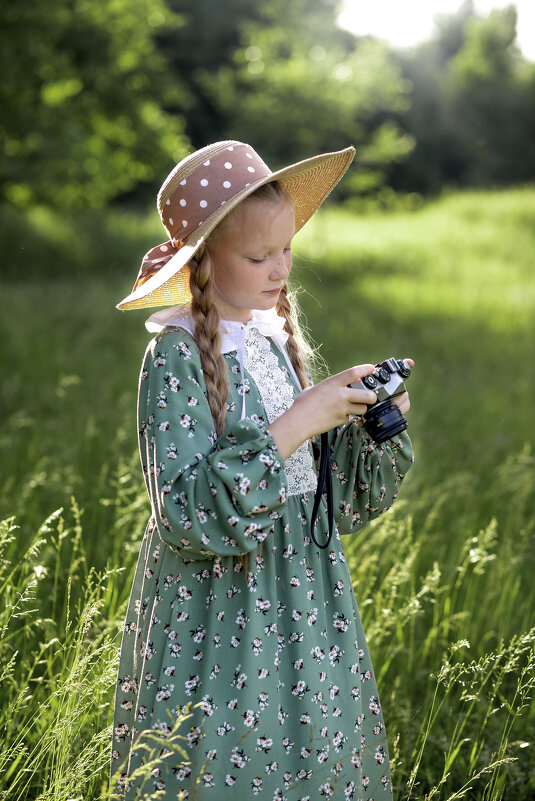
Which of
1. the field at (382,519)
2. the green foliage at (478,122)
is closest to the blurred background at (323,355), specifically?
the field at (382,519)

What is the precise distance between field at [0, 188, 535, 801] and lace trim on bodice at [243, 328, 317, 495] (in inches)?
9.5

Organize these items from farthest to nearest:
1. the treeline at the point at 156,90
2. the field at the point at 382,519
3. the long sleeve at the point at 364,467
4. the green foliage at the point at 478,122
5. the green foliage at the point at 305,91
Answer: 1. the green foliage at the point at 478,122
2. the green foliage at the point at 305,91
3. the treeline at the point at 156,90
4. the field at the point at 382,519
5. the long sleeve at the point at 364,467

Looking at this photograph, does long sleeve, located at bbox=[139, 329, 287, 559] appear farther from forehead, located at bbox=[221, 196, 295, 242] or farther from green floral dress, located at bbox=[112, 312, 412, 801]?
forehead, located at bbox=[221, 196, 295, 242]

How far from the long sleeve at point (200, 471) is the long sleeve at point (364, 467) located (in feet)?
1.21

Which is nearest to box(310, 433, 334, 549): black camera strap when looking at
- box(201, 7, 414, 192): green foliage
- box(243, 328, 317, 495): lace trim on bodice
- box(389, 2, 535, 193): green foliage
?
box(243, 328, 317, 495): lace trim on bodice

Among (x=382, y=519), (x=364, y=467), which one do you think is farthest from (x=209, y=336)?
(x=382, y=519)

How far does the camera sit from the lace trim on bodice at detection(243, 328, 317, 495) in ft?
6.09

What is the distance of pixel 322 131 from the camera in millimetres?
19125

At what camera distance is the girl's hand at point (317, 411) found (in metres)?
1.66

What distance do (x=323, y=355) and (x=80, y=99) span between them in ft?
33.4

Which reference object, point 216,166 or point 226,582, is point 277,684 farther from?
point 216,166

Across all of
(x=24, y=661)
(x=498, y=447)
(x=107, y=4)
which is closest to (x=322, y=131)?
(x=107, y=4)

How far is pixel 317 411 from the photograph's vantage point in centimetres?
167

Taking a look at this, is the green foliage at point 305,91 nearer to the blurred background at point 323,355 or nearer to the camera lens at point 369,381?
the blurred background at point 323,355
